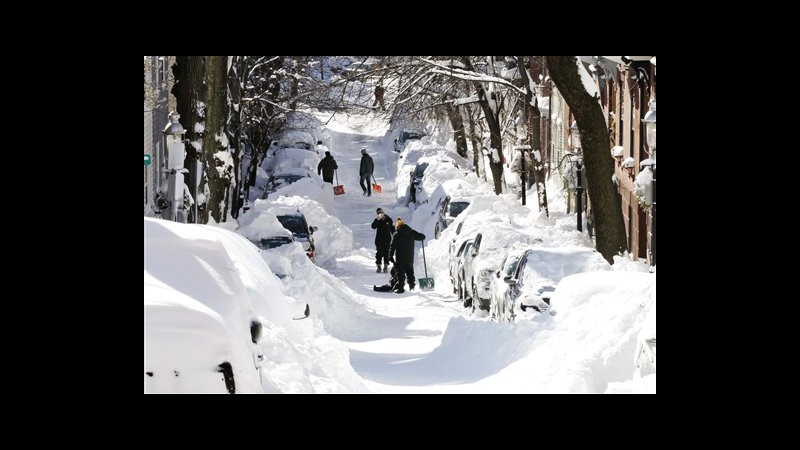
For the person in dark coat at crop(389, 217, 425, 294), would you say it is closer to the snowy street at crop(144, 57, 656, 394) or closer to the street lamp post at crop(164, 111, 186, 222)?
the snowy street at crop(144, 57, 656, 394)

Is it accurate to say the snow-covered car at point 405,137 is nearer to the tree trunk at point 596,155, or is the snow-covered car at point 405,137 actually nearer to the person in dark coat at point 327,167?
the person in dark coat at point 327,167

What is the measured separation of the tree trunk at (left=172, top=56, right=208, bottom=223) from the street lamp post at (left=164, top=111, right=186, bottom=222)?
7.03 ft

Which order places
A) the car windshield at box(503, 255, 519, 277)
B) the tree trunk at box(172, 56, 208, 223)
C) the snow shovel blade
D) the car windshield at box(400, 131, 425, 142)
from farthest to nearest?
the car windshield at box(400, 131, 425, 142), the snow shovel blade, the tree trunk at box(172, 56, 208, 223), the car windshield at box(503, 255, 519, 277)

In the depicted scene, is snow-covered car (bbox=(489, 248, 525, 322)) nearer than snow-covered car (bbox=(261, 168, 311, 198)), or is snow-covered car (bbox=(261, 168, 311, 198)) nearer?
snow-covered car (bbox=(489, 248, 525, 322))

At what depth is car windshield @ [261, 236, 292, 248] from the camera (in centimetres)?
2517

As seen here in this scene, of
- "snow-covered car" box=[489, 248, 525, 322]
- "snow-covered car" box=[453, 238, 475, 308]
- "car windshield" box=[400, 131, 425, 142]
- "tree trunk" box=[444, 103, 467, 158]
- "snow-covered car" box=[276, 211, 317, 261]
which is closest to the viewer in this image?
"snow-covered car" box=[489, 248, 525, 322]

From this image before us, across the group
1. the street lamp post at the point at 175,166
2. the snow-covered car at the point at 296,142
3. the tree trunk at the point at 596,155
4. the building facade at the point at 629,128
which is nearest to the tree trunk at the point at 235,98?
the building facade at the point at 629,128

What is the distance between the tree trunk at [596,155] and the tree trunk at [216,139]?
22.0 feet

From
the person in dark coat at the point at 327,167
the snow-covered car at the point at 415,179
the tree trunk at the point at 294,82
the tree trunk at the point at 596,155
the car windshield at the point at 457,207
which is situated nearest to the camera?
the tree trunk at the point at 596,155

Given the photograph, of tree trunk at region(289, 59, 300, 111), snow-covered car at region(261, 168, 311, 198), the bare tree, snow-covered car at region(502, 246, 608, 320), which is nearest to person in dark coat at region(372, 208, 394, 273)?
the bare tree

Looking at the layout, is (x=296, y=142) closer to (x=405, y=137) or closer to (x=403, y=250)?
(x=405, y=137)

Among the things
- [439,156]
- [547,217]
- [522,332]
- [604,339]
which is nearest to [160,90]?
[547,217]

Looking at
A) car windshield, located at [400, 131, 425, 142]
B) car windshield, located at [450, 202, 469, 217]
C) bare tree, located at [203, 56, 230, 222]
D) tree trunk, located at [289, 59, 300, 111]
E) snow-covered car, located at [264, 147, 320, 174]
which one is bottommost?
car windshield, located at [450, 202, 469, 217]

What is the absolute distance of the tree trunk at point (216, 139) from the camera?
2391cm
